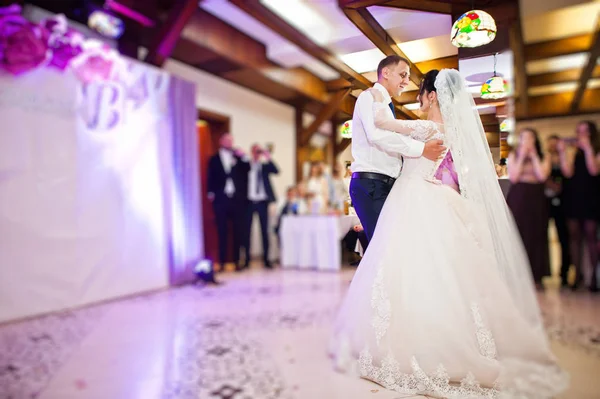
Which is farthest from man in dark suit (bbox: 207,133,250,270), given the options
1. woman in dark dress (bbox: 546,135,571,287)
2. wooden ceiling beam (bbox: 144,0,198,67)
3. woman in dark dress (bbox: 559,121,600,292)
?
woman in dark dress (bbox: 559,121,600,292)

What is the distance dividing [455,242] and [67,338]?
2.68 m

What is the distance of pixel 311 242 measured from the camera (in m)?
5.34

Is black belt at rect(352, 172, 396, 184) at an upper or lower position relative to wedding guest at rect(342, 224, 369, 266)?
upper

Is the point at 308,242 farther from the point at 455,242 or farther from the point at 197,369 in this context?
the point at 455,242

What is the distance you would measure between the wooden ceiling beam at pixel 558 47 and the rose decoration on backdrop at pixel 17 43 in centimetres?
324

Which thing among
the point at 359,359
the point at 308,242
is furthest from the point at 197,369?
the point at 308,242

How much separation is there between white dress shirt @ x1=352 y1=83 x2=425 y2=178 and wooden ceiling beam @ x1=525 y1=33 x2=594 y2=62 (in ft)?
2.23

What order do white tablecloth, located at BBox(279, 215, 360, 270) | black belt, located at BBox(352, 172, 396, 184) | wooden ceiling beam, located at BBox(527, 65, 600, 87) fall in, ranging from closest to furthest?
1. black belt, located at BBox(352, 172, 396, 184)
2. wooden ceiling beam, located at BBox(527, 65, 600, 87)
3. white tablecloth, located at BBox(279, 215, 360, 270)

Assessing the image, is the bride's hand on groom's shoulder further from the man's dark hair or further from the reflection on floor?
the reflection on floor

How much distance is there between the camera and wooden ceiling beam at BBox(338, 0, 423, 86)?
533 mm

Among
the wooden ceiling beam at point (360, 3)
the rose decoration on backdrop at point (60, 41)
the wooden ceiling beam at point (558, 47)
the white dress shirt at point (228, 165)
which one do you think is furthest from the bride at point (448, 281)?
the white dress shirt at point (228, 165)

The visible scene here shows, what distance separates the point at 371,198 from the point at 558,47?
1.05 m

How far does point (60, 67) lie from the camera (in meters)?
3.29

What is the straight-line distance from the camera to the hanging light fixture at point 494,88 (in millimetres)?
528
